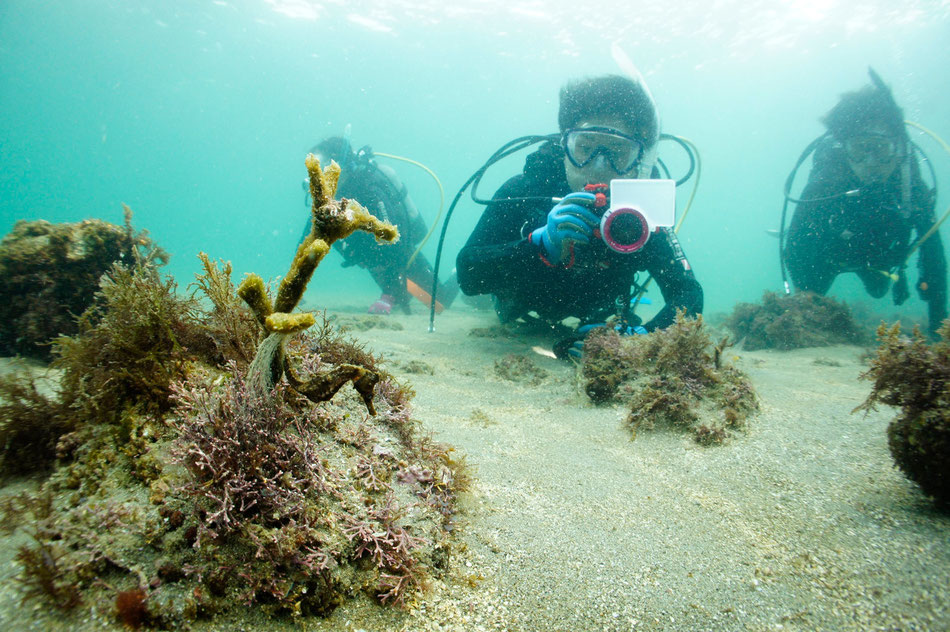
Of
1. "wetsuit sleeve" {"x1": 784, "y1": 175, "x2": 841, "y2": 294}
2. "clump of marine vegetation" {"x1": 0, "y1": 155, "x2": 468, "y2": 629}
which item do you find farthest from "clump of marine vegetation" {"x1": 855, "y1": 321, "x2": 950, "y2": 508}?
"wetsuit sleeve" {"x1": 784, "y1": 175, "x2": 841, "y2": 294}

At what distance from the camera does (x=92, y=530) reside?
49.9 inches

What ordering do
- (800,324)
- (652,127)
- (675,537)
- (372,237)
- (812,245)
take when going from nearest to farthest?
(675,537), (652,127), (800,324), (812,245), (372,237)

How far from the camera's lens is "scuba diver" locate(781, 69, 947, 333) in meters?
8.00

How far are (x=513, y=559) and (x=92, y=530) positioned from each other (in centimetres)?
155

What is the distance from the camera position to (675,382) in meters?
3.26

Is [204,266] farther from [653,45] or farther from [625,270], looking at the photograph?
[653,45]

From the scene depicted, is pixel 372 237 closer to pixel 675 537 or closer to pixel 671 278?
pixel 671 278

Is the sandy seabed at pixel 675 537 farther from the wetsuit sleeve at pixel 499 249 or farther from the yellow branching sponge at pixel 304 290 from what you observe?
the wetsuit sleeve at pixel 499 249

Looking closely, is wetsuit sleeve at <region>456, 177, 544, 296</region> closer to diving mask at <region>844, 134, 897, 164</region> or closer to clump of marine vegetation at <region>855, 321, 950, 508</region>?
clump of marine vegetation at <region>855, 321, 950, 508</region>

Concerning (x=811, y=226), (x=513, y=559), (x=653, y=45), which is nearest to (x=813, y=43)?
A: (x=653, y=45)

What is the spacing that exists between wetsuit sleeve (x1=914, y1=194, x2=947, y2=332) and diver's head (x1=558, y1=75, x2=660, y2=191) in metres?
7.02

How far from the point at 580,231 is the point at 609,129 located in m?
1.91

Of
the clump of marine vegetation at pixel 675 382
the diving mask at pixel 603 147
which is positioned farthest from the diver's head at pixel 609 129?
the clump of marine vegetation at pixel 675 382

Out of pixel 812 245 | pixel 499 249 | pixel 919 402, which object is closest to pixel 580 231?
pixel 499 249
